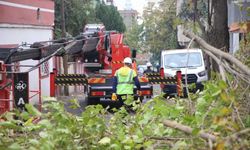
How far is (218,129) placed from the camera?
3557 mm

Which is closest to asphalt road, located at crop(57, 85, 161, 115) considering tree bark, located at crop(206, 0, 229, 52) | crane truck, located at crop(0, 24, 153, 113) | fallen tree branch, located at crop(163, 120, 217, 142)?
→ crane truck, located at crop(0, 24, 153, 113)

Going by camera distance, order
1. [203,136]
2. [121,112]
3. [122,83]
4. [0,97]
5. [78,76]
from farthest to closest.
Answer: [78,76], [122,83], [0,97], [121,112], [203,136]

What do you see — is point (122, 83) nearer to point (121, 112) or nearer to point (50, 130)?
point (121, 112)

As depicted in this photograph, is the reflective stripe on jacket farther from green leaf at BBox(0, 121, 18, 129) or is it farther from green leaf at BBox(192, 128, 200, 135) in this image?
green leaf at BBox(192, 128, 200, 135)

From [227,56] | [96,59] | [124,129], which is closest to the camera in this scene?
[227,56]

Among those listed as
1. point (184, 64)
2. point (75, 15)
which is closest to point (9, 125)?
point (184, 64)

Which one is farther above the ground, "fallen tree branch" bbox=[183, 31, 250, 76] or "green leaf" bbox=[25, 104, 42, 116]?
"fallen tree branch" bbox=[183, 31, 250, 76]

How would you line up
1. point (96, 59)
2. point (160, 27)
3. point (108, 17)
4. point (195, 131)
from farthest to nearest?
point (160, 27), point (108, 17), point (96, 59), point (195, 131)

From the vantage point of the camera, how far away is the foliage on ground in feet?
11.7

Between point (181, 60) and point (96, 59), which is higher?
point (96, 59)

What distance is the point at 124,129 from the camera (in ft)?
14.9

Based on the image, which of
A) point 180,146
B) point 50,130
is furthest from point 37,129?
point 180,146

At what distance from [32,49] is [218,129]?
30.4ft

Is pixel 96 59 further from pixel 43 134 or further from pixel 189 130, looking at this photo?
pixel 189 130
